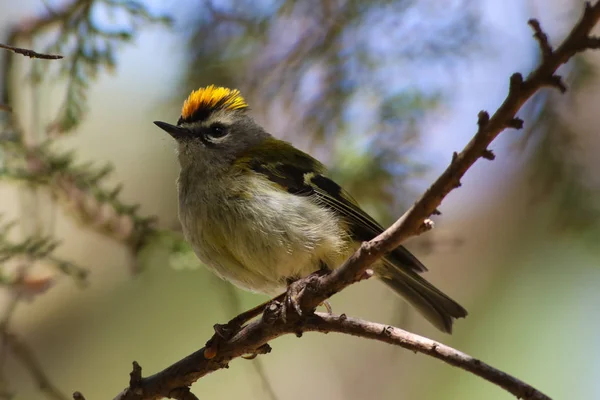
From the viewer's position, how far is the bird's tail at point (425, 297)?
226cm

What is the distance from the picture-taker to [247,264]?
2.13 m

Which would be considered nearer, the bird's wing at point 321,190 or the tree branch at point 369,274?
the tree branch at point 369,274

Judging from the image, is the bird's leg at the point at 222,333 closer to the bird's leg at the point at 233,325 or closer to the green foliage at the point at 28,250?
the bird's leg at the point at 233,325

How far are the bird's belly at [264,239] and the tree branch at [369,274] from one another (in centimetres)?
44

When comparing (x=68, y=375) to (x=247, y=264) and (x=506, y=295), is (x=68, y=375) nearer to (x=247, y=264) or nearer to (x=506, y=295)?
(x=247, y=264)

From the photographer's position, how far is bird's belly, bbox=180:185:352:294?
6.91ft

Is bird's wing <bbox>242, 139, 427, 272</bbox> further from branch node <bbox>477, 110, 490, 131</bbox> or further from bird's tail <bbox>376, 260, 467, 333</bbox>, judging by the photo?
branch node <bbox>477, 110, 490, 131</bbox>

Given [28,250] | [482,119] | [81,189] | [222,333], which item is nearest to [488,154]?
[482,119]

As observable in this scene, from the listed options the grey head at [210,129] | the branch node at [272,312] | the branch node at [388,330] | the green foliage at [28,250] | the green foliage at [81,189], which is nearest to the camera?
the branch node at [388,330]

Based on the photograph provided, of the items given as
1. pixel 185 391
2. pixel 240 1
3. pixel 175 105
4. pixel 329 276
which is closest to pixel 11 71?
pixel 175 105

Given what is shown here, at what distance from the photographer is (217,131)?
8.91 feet

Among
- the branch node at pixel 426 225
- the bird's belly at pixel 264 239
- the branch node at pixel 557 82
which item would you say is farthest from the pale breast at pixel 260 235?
the branch node at pixel 557 82

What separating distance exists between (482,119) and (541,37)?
0.50 feet

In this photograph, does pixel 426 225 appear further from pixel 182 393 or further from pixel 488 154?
pixel 182 393
